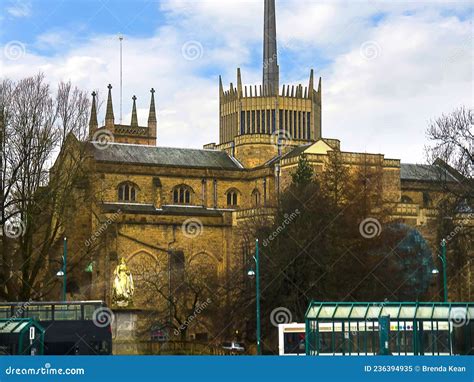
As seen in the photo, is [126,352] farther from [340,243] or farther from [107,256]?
[107,256]

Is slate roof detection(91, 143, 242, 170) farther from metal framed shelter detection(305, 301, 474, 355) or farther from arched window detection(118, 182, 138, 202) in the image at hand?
metal framed shelter detection(305, 301, 474, 355)

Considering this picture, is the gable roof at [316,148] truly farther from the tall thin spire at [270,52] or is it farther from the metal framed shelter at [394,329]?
the metal framed shelter at [394,329]

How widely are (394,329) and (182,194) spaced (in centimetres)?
6534

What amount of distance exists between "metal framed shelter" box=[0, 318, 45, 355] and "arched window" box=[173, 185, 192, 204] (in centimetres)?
6332

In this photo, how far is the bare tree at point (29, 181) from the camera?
6906 cm

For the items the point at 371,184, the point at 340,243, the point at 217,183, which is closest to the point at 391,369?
the point at 340,243

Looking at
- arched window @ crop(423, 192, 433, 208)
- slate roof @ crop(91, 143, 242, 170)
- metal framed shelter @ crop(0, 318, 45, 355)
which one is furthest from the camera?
arched window @ crop(423, 192, 433, 208)

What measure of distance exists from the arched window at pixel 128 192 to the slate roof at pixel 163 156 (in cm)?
224

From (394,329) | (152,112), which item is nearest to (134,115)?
(152,112)

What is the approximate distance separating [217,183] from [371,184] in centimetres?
2891

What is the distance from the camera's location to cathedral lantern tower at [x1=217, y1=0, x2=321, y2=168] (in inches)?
5000

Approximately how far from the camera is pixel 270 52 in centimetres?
13075

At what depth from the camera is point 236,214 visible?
11162cm

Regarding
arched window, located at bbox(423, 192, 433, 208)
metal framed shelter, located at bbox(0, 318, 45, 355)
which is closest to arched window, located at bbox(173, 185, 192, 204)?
arched window, located at bbox(423, 192, 433, 208)
